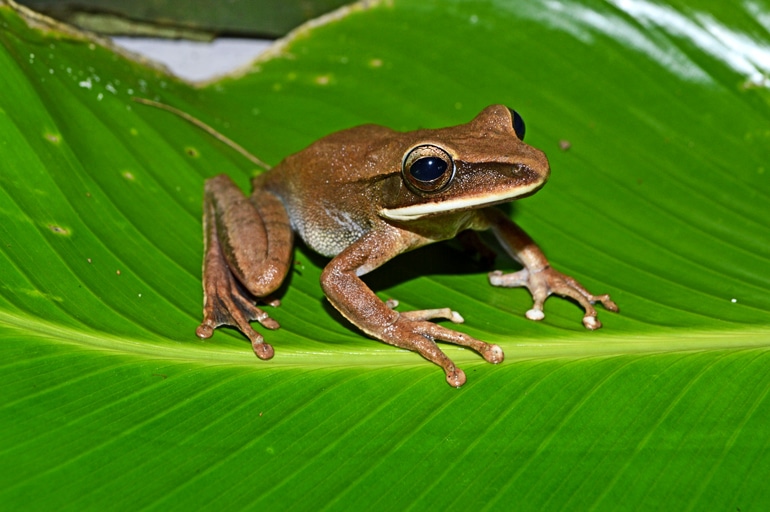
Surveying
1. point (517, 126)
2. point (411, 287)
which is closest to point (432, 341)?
point (411, 287)

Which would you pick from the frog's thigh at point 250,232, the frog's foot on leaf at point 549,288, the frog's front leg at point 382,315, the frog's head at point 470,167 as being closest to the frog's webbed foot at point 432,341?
the frog's front leg at point 382,315

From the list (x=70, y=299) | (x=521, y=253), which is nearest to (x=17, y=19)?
(x=70, y=299)

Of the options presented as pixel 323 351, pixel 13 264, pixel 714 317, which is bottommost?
pixel 714 317

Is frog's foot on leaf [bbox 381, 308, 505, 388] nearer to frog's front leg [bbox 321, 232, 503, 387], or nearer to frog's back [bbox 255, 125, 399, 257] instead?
Result: frog's front leg [bbox 321, 232, 503, 387]

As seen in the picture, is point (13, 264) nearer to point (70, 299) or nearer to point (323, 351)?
point (70, 299)

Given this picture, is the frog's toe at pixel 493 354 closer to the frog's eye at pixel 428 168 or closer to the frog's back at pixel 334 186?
the frog's eye at pixel 428 168

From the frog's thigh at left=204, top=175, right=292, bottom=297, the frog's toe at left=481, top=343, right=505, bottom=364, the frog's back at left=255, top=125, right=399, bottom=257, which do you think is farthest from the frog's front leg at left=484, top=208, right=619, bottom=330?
the frog's thigh at left=204, top=175, right=292, bottom=297
